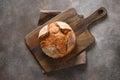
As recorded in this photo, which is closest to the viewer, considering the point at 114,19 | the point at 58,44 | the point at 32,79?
the point at 58,44

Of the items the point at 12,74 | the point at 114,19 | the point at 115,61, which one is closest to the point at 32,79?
the point at 12,74

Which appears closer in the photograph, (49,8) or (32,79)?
(32,79)

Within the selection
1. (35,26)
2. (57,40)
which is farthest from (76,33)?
(35,26)

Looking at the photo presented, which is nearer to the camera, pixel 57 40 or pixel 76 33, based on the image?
pixel 57 40

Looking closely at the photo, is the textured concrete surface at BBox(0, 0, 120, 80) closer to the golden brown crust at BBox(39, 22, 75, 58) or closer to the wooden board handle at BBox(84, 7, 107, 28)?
the wooden board handle at BBox(84, 7, 107, 28)

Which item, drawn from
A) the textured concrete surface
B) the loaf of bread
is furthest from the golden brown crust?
the textured concrete surface

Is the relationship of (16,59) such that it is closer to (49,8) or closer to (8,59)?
(8,59)

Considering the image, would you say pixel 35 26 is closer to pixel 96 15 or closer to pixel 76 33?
pixel 76 33
